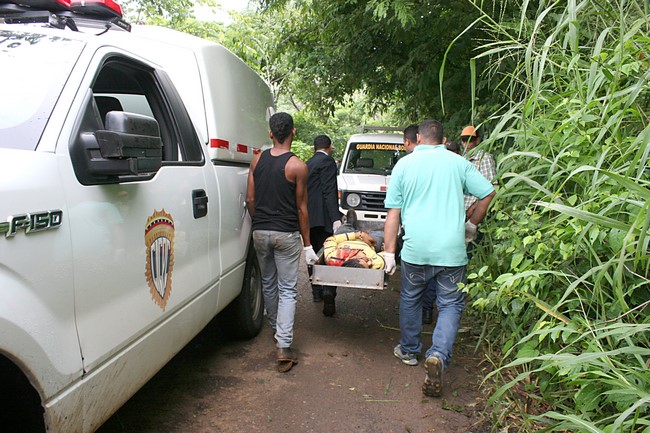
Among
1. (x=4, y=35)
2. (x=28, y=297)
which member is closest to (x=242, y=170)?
(x=4, y=35)

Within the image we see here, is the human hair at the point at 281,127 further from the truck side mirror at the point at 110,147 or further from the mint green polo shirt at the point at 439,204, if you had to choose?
the truck side mirror at the point at 110,147

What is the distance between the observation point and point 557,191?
7.86 ft

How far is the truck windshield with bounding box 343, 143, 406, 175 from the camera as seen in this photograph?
798cm

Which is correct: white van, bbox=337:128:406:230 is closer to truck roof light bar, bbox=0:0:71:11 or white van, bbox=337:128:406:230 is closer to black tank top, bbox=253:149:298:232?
black tank top, bbox=253:149:298:232

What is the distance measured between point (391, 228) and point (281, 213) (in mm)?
876

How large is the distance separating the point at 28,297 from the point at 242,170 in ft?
8.72

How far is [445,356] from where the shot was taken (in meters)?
3.60

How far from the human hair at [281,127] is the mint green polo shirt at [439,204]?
997 millimetres

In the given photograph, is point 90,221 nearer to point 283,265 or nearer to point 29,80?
point 29,80

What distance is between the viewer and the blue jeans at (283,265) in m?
3.92

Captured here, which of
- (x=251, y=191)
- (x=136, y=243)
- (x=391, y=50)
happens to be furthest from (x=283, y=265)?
(x=391, y=50)

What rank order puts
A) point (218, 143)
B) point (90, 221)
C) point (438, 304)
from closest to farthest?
point (90, 221) → point (218, 143) → point (438, 304)

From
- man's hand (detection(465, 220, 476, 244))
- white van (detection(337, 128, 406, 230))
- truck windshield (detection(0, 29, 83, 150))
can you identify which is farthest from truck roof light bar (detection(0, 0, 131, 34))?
white van (detection(337, 128, 406, 230))

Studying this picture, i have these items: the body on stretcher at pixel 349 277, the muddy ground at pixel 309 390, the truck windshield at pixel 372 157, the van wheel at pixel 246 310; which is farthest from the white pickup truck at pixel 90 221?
the truck windshield at pixel 372 157
